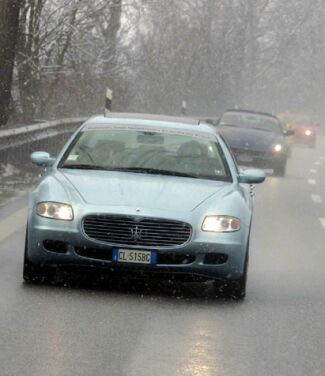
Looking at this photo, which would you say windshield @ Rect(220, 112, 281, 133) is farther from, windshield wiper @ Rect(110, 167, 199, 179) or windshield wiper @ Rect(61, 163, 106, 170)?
windshield wiper @ Rect(61, 163, 106, 170)

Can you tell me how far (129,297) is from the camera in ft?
27.8

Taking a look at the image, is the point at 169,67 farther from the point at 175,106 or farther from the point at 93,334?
the point at 93,334

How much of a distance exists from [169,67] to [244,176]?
3948cm

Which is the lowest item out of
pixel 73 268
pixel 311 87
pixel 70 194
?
pixel 311 87

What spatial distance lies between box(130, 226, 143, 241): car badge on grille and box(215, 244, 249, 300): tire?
809 mm

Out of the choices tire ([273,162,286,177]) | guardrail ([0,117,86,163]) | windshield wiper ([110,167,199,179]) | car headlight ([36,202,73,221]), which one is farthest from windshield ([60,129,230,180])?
tire ([273,162,286,177])

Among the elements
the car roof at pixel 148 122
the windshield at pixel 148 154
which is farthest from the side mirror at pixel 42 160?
the car roof at pixel 148 122

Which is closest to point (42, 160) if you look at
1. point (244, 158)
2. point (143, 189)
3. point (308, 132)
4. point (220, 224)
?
point (143, 189)

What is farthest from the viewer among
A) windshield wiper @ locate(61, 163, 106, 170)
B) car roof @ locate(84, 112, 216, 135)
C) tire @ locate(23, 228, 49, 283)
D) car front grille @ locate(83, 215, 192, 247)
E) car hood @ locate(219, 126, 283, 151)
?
car hood @ locate(219, 126, 283, 151)

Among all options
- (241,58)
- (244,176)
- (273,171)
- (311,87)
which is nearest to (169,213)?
(244,176)

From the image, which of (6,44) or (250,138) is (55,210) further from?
(250,138)

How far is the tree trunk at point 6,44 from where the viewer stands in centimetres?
2169

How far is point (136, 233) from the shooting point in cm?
834

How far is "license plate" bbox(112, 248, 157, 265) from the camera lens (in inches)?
328
